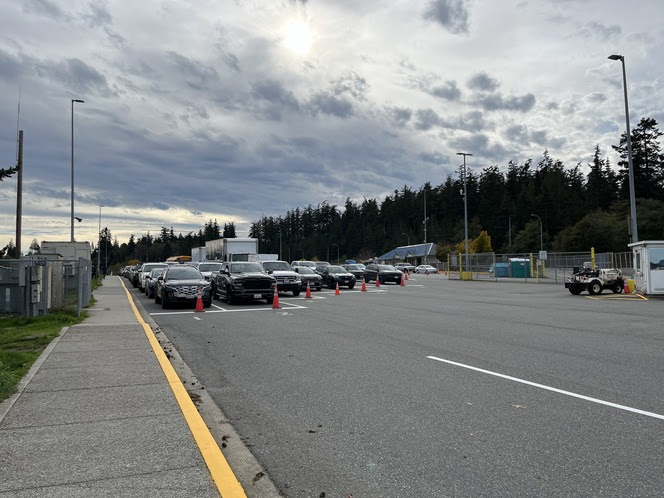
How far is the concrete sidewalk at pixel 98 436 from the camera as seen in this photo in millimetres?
3886

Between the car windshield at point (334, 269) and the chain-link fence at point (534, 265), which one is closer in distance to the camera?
the car windshield at point (334, 269)

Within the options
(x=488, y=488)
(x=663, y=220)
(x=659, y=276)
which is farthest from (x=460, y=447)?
(x=663, y=220)

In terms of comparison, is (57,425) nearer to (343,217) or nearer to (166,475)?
(166,475)

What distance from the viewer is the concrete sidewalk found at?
389 centimetres

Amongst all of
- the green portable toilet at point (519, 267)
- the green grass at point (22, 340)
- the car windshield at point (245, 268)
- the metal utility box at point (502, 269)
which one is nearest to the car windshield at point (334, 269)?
the car windshield at point (245, 268)

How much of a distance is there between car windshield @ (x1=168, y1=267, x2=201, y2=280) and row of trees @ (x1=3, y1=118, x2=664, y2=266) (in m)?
33.5

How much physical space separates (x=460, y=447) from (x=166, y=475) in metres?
2.46

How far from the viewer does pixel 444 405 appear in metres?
6.12

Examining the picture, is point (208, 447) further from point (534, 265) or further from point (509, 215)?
point (509, 215)

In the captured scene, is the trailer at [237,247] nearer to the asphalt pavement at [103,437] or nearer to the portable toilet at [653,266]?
the portable toilet at [653,266]

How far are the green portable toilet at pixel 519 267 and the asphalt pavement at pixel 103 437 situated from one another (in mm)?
39017

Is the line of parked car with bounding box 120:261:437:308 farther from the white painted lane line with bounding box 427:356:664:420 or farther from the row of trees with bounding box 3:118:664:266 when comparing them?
the row of trees with bounding box 3:118:664:266

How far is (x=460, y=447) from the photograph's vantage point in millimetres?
4777

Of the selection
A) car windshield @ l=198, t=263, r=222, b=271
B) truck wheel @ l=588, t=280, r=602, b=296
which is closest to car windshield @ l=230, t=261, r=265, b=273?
→ car windshield @ l=198, t=263, r=222, b=271
